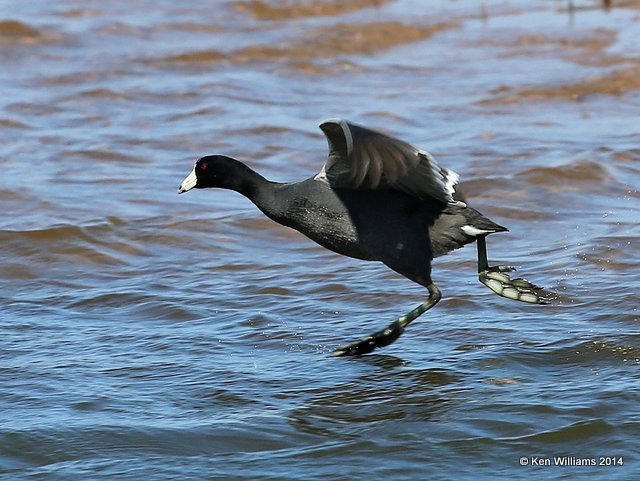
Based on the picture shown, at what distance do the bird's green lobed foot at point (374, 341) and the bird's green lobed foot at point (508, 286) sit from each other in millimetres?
593

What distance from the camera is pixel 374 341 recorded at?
6188mm

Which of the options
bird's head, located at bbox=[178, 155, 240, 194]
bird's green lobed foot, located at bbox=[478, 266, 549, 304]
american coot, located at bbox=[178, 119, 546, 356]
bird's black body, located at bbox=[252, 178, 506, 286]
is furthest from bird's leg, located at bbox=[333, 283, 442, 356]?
bird's head, located at bbox=[178, 155, 240, 194]

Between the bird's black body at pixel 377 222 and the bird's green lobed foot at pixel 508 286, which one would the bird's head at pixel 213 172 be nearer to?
the bird's black body at pixel 377 222

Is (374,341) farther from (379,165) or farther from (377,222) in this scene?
(379,165)

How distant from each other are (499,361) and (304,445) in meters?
1.24

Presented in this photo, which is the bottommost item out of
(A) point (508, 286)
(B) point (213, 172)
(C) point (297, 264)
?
(C) point (297, 264)

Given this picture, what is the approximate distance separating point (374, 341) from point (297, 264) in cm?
186

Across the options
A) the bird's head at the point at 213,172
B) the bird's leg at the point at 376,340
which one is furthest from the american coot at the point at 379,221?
the bird's head at the point at 213,172

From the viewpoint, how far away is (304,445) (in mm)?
5227

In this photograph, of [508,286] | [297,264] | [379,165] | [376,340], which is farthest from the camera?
[297,264]

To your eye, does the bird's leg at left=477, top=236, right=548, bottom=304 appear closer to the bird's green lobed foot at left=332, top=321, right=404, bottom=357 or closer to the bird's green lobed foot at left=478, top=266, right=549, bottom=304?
the bird's green lobed foot at left=478, top=266, right=549, bottom=304

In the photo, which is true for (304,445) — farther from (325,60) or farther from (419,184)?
(325,60)

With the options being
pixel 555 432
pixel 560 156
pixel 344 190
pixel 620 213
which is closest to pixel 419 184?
pixel 344 190

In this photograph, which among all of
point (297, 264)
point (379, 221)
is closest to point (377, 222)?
point (379, 221)
